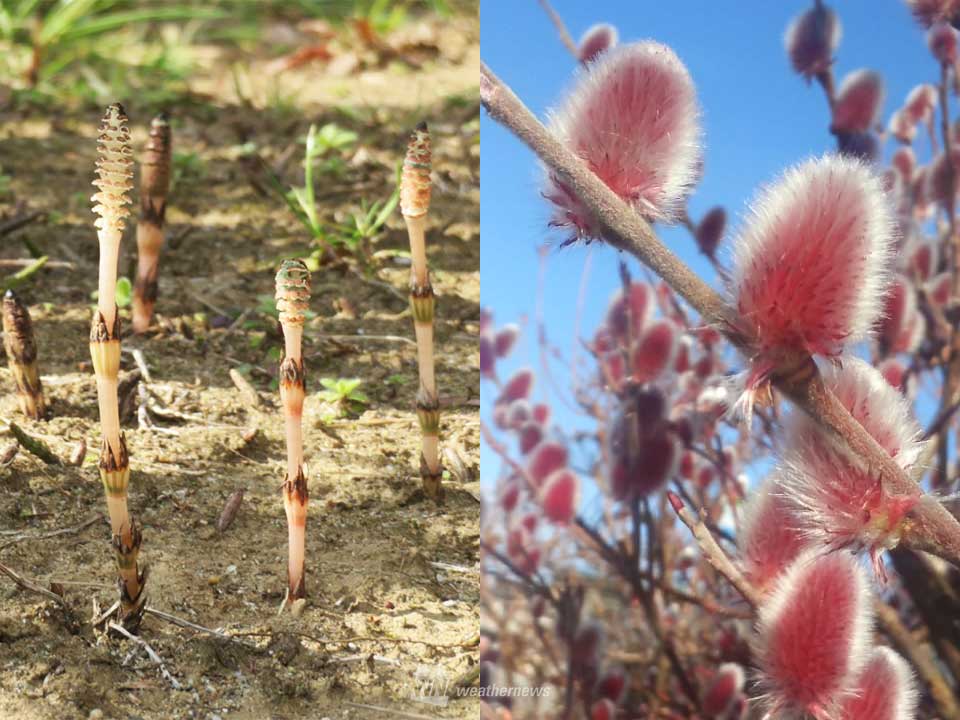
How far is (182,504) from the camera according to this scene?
124 cm

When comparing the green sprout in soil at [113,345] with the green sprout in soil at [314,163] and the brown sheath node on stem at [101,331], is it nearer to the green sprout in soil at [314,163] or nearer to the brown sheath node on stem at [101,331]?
the brown sheath node on stem at [101,331]

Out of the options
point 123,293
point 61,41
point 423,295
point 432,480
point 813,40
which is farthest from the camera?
point 61,41

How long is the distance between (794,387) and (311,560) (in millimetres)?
768

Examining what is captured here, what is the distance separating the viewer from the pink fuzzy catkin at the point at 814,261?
1.68 ft

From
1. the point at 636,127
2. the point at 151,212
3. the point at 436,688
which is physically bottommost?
the point at 436,688

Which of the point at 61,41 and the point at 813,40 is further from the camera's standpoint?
the point at 61,41

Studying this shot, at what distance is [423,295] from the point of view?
1.17m

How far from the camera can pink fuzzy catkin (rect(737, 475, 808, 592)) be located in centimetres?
64

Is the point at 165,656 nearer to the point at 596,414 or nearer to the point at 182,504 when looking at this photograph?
the point at 182,504

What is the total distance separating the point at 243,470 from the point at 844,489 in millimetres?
901

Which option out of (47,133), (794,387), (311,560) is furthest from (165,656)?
(47,133)

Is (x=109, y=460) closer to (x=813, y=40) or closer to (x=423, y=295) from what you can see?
A: (x=423, y=295)

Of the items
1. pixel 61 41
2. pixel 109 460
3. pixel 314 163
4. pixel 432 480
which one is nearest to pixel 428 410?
pixel 432 480

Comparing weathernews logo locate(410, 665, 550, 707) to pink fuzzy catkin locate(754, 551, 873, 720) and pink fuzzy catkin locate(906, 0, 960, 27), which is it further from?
pink fuzzy catkin locate(906, 0, 960, 27)
